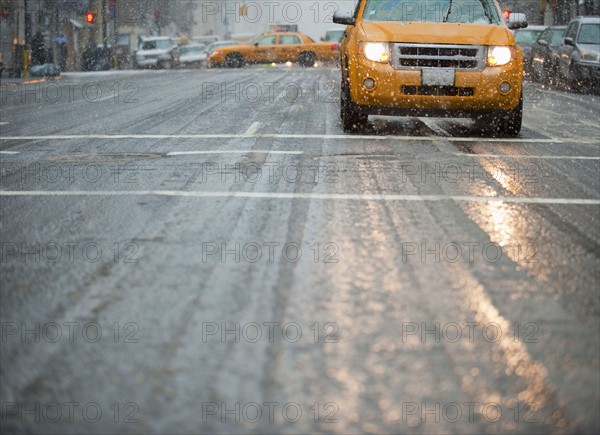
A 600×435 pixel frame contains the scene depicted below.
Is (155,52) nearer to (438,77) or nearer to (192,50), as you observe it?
(192,50)

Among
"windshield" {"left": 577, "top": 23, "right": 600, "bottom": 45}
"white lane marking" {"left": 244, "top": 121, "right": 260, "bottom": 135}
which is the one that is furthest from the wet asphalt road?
"windshield" {"left": 577, "top": 23, "right": 600, "bottom": 45}

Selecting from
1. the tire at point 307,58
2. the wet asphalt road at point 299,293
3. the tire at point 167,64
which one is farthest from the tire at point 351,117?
the tire at point 167,64

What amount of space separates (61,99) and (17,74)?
59.1 feet

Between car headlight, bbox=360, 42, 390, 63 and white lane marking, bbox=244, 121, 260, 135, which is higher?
car headlight, bbox=360, 42, 390, 63

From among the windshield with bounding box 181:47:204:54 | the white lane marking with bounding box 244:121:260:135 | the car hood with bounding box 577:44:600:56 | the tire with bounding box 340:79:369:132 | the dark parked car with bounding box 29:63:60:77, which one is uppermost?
the windshield with bounding box 181:47:204:54

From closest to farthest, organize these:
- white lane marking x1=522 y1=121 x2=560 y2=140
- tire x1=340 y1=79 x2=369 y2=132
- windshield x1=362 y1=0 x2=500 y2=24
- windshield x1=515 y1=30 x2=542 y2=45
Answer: tire x1=340 y1=79 x2=369 y2=132, white lane marking x1=522 y1=121 x2=560 y2=140, windshield x1=362 y1=0 x2=500 y2=24, windshield x1=515 y1=30 x2=542 y2=45

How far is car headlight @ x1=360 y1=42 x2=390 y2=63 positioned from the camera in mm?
10992

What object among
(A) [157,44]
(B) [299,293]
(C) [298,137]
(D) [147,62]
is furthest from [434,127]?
(A) [157,44]

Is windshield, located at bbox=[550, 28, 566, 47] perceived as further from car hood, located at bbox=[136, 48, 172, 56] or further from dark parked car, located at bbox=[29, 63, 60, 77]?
car hood, located at bbox=[136, 48, 172, 56]

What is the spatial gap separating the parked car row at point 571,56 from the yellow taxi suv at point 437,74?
12701mm

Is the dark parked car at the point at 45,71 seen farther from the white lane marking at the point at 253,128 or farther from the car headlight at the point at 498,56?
the car headlight at the point at 498,56

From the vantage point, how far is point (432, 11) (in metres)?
11.9

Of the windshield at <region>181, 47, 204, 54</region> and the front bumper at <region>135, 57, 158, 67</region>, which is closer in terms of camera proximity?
the windshield at <region>181, 47, 204, 54</region>

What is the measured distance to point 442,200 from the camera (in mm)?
6715
